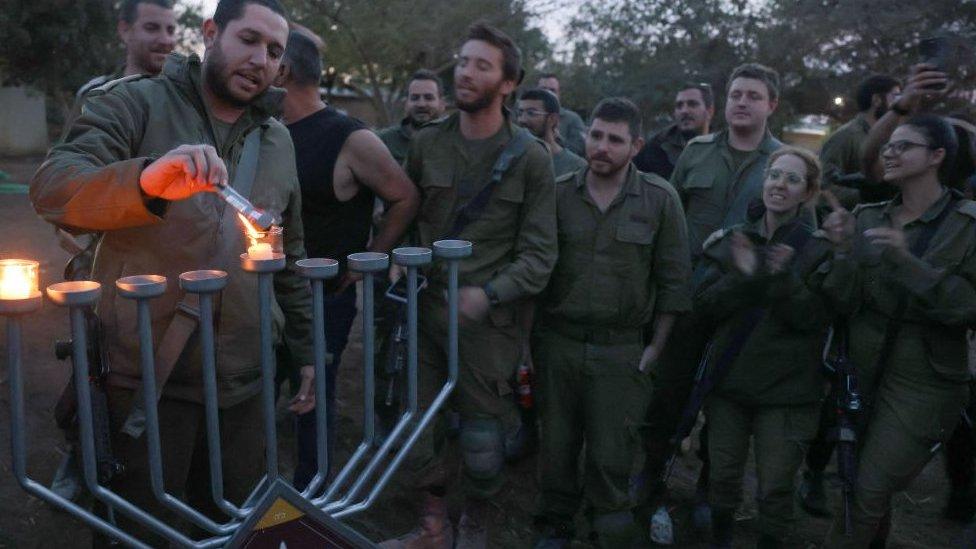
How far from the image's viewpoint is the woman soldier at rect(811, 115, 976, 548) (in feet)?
10.5

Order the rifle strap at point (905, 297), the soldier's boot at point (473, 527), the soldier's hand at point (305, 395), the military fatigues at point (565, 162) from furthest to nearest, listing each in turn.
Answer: the military fatigues at point (565, 162) → the soldier's boot at point (473, 527) → the rifle strap at point (905, 297) → the soldier's hand at point (305, 395)

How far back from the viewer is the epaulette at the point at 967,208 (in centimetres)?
322

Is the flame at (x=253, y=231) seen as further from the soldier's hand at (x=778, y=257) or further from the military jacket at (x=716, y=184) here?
the military jacket at (x=716, y=184)

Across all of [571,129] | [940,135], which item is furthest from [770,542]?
[571,129]

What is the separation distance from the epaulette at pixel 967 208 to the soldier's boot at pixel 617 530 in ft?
5.91

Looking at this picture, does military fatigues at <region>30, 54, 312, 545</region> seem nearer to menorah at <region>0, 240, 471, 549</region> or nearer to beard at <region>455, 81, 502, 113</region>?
menorah at <region>0, 240, 471, 549</region>

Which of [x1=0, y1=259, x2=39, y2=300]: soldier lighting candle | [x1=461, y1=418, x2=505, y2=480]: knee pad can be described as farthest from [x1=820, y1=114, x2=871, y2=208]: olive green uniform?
[x1=0, y1=259, x2=39, y2=300]: soldier lighting candle

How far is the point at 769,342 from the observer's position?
3.53 metres

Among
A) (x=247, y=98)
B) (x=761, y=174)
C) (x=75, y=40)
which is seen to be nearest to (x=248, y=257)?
(x=247, y=98)

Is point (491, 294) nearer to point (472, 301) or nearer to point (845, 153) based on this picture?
point (472, 301)

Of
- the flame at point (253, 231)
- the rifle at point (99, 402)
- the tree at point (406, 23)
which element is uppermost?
the tree at point (406, 23)

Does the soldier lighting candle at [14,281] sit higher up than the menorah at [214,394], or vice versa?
the soldier lighting candle at [14,281]

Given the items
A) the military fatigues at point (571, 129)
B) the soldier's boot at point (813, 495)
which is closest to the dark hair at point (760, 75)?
the soldier's boot at point (813, 495)

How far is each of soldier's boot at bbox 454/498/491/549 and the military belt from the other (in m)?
0.82
